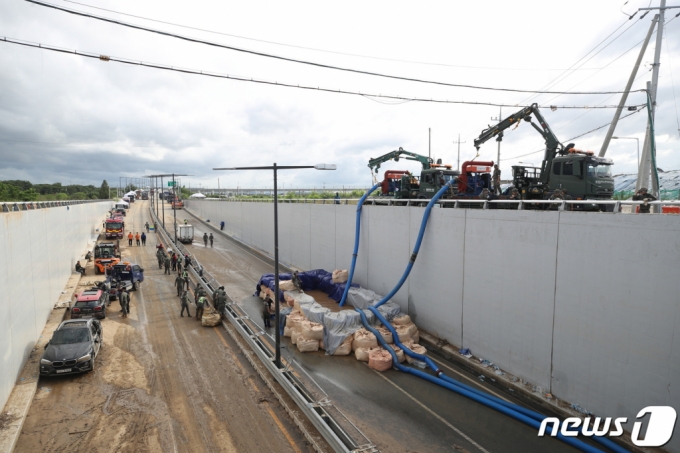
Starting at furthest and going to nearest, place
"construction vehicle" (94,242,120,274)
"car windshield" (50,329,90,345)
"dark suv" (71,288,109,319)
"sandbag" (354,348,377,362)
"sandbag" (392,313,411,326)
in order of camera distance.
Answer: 1. "construction vehicle" (94,242,120,274)
2. "dark suv" (71,288,109,319)
3. "sandbag" (392,313,411,326)
4. "sandbag" (354,348,377,362)
5. "car windshield" (50,329,90,345)

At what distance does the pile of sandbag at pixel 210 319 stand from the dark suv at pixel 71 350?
4020mm

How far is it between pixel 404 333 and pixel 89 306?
13.8 metres

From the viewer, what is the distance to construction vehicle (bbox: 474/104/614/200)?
523 inches

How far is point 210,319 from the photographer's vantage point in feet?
52.9

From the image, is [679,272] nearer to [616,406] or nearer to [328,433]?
[616,406]

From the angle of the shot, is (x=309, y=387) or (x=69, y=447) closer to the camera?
(x=69, y=447)

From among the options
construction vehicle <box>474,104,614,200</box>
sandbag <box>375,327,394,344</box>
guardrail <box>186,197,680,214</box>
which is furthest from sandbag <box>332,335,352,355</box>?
construction vehicle <box>474,104,614,200</box>

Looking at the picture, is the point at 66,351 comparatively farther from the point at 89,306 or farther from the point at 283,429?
the point at 283,429

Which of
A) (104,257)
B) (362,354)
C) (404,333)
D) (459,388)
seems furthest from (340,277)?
(104,257)

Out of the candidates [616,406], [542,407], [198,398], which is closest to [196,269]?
[198,398]

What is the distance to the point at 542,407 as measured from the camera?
1039 cm

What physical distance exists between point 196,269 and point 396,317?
53.3 feet

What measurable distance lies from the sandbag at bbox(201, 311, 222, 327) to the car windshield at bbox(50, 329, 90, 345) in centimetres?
456

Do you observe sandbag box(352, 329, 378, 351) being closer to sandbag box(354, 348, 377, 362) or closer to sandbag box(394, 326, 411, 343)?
sandbag box(354, 348, 377, 362)
